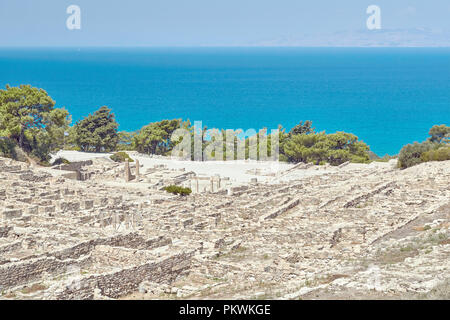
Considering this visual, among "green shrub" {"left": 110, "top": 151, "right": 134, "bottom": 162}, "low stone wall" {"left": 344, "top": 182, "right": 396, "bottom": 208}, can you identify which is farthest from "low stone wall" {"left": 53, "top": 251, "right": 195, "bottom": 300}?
"green shrub" {"left": 110, "top": 151, "right": 134, "bottom": 162}

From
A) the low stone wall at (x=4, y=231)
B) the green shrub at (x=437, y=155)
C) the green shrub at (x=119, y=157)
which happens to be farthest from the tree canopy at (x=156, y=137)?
the low stone wall at (x=4, y=231)

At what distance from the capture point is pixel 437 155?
40.2m

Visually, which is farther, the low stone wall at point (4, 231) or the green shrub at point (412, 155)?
the green shrub at point (412, 155)

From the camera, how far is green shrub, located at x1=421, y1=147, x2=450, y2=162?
3991cm

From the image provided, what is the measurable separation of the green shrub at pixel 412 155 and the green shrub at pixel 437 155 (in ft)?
1.71

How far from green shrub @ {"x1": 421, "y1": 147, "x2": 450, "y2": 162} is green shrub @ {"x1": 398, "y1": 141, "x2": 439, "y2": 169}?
0.52 meters

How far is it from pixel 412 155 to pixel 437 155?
2640mm

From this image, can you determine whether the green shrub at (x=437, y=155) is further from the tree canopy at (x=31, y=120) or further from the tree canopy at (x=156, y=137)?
the tree canopy at (x=156, y=137)

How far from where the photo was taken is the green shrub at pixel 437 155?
39906 mm

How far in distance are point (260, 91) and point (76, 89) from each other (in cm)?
5522
